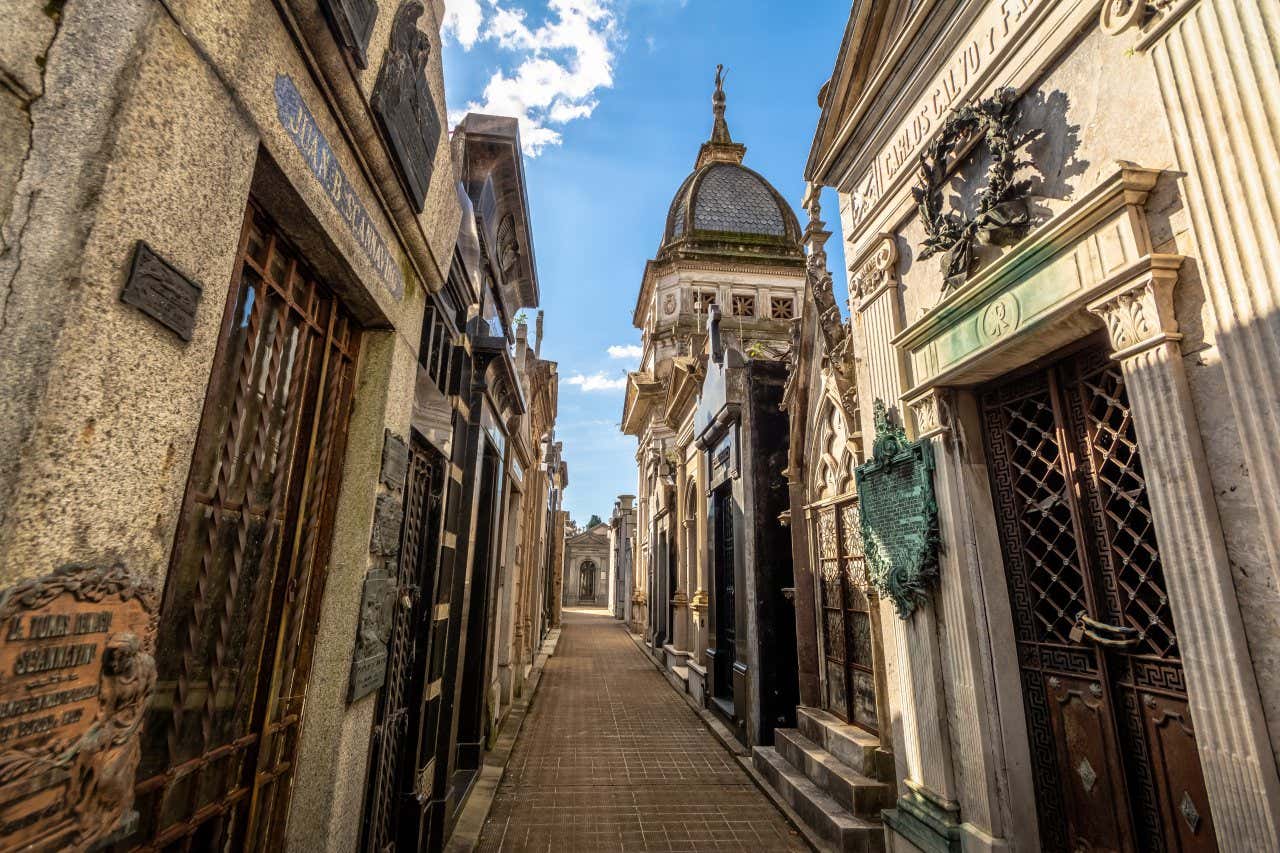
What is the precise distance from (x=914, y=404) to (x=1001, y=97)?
1.97 metres

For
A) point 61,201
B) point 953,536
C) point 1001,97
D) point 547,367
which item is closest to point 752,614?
point 953,536

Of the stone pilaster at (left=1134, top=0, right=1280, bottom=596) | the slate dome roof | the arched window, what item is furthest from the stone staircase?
the slate dome roof

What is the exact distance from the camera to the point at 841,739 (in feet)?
16.9

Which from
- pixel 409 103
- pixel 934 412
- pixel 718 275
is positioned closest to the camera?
pixel 409 103

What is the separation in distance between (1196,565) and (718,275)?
1698cm

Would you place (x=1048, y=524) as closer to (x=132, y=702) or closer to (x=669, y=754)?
(x=132, y=702)

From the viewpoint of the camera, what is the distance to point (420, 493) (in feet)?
12.8

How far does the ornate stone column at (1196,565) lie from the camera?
2.06 meters

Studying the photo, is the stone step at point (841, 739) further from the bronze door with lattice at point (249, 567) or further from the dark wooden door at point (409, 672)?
the bronze door with lattice at point (249, 567)

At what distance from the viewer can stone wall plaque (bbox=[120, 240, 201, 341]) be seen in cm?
129

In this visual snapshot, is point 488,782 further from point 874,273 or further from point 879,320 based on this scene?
point 874,273

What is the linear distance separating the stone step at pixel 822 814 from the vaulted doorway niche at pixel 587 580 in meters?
38.9

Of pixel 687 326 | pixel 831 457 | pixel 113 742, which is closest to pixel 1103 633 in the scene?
pixel 831 457

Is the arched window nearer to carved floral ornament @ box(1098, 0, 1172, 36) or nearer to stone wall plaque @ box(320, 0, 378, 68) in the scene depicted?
carved floral ornament @ box(1098, 0, 1172, 36)
